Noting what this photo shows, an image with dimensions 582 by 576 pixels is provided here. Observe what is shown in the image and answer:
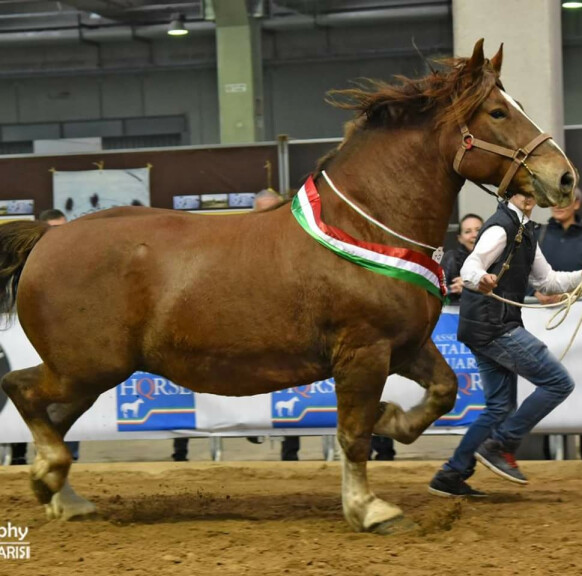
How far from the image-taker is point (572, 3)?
635 inches

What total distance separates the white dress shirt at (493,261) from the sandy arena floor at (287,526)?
1229 millimetres

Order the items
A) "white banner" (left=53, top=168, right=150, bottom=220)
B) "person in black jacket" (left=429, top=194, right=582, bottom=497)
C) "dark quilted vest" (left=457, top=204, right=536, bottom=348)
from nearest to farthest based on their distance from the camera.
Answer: "person in black jacket" (left=429, top=194, right=582, bottom=497), "dark quilted vest" (left=457, top=204, right=536, bottom=348), "white banner" (left=53, top=168, right=150, bottom=220)

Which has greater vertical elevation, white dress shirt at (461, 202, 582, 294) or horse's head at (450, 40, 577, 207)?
horse's head at (450, 40, 577, 207)

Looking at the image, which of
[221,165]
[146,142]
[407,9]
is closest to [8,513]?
[221,165]

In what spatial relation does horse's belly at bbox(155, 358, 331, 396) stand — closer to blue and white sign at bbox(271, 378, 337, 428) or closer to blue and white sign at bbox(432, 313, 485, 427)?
blue and white sign at bbox(271, 378, 337, 428)

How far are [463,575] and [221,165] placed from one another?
624 cm

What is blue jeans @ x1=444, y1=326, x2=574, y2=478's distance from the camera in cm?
616

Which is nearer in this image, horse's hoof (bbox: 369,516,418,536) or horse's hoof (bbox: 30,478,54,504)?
horse's hoof (bbox: 369,516,418,536)

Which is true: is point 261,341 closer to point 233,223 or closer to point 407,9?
point 233,223

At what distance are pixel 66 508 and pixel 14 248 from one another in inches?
58.0

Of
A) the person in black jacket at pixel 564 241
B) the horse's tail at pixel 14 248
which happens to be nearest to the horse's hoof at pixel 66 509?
the horse's tail at pixel 14 248

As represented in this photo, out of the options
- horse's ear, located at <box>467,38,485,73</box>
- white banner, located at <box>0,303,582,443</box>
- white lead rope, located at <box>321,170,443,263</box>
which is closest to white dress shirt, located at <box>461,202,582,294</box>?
white lead rope, located at <box>321,170,443,263</box>

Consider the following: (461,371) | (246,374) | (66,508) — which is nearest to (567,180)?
(246,374)

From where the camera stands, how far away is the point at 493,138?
5516 mm
